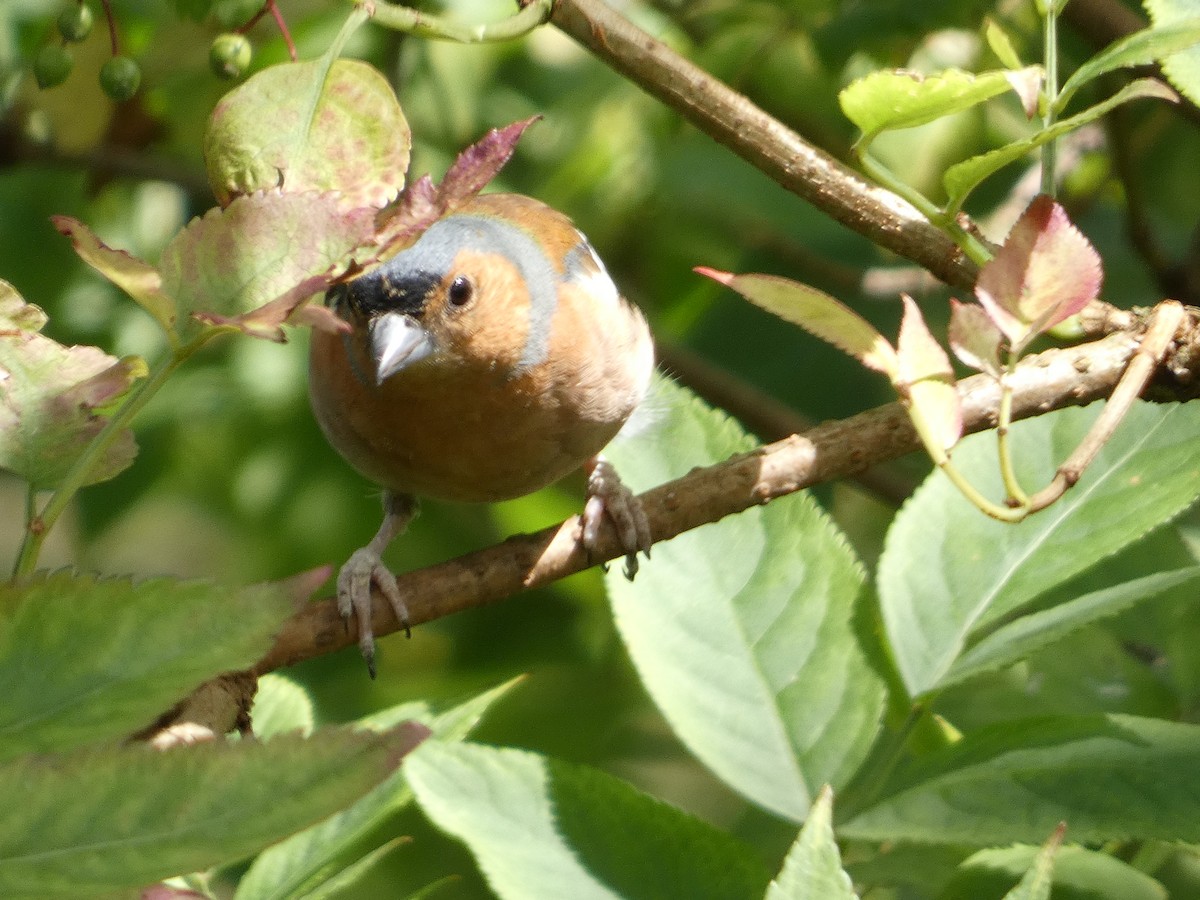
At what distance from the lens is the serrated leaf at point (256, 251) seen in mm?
1198

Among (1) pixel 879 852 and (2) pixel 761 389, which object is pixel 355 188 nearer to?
(1) pixel 879 852

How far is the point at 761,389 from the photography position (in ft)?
12.5

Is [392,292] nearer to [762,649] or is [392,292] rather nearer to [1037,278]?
[762,649]

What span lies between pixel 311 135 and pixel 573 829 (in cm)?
78

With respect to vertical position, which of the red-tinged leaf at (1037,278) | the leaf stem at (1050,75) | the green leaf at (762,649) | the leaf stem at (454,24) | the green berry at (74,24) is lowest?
the green leaf at (762,649)

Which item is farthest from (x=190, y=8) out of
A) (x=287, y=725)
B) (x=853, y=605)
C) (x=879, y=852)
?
(x=879, y=852)

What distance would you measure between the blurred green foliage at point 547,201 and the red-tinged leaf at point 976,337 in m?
1.78

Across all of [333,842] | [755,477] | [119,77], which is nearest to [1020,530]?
[755,477]

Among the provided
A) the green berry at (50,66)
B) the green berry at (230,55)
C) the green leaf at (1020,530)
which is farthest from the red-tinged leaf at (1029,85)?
the green berry at (50,66)

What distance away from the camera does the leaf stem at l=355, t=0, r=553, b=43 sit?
1632 millimetres

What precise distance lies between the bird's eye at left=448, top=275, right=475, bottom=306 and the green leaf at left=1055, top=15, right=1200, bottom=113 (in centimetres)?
155

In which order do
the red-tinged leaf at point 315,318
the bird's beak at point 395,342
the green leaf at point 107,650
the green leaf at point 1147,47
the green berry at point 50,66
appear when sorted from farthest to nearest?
the bird's beak at point 395,342
the green berry at point 50,66
the green leaf at point 1147,47
the red-tinged leaf at point 315,318
the green leaf at point 107,650

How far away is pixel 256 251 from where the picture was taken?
1217mm

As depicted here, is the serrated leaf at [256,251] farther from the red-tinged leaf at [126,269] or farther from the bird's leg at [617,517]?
the bird's leg at [617,517]
